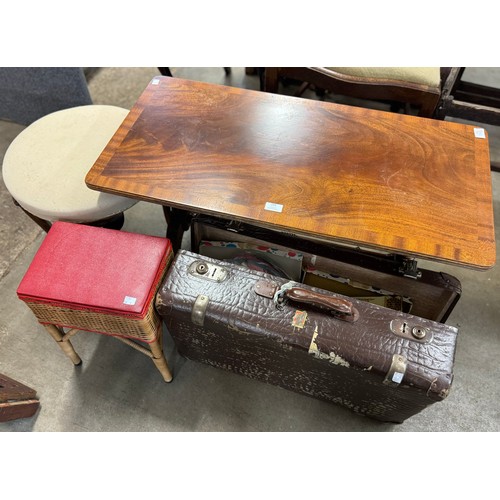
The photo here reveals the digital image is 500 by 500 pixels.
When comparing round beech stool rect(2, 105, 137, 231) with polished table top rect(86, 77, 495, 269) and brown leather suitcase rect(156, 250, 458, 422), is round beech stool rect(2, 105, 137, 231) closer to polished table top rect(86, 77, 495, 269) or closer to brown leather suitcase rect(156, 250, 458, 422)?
polished table top rect(86, 77, 495, 269)

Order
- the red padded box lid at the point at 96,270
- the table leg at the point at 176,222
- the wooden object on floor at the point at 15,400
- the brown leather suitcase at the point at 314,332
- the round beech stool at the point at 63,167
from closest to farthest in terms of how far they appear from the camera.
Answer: the brown leather suitcase at the point at 314,332 < the red padded box lid at the point at 96,270 < the wooden object on floor at the point at 15,400 < the round beech stool at the point at 63,167 < the table leg at the point at 176,222

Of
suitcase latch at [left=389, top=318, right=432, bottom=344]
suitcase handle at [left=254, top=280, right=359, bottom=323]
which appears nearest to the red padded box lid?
suitcase handle at [left=254, top=280, right=359, bottom=323]

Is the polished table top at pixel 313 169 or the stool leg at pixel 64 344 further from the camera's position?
the stool leg at pixel 64 344

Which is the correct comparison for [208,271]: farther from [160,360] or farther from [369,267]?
[369,267]

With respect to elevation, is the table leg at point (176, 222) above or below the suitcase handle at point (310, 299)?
below

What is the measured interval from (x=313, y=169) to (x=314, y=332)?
0.54 metres

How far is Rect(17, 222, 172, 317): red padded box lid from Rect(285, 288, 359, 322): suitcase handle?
17.3 inches

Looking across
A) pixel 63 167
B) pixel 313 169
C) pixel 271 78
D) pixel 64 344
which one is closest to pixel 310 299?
pixel 313 169

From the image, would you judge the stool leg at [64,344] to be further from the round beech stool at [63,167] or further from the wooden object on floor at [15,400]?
the round beech stool at [63,167]

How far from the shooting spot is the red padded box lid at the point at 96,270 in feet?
3.78

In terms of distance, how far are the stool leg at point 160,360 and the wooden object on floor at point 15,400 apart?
18.5 inches

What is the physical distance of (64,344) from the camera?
1438 mm

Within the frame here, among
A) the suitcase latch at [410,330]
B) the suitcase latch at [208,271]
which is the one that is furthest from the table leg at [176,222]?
the suitcase latch at [410,330]

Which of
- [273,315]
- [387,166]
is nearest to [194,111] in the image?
[387,166]
